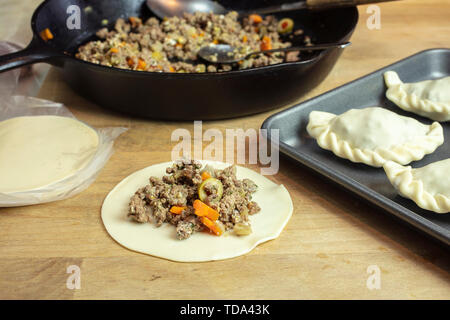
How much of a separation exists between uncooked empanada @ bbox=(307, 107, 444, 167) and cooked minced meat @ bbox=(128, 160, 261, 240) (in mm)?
412

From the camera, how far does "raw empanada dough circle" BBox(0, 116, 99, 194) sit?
1.93 metres

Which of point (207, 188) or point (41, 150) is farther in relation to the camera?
point (41, 150)

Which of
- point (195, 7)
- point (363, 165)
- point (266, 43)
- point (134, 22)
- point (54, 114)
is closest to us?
point (363, 165)

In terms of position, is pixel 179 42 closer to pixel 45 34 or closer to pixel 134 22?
pixel 134 22

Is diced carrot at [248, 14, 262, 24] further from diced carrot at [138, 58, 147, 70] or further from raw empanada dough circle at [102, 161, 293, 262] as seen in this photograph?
raw empanada dough circle at [102, 161, 293, 262]

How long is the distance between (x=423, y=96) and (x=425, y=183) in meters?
0.64

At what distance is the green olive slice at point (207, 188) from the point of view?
172 centimetres

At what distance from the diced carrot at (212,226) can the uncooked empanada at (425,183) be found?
2.20 ft

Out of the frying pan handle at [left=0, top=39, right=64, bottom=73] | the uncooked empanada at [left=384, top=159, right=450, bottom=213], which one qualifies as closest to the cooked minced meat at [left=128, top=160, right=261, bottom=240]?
the uncooked empanada at [left=384, top=159, right=450, bottom=213]

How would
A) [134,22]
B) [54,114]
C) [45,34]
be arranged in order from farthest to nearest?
[134,22] → [45,34] → [54,114]

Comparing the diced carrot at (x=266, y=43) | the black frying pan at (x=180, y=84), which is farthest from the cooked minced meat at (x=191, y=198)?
the diced carrot at (x=266, y=43)

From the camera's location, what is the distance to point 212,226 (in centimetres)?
166

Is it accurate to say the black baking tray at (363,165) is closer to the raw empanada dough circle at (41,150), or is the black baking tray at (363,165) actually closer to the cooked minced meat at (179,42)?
the cooked minced meat at (179,42)

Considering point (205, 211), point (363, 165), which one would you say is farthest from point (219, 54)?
point (205, 211)
